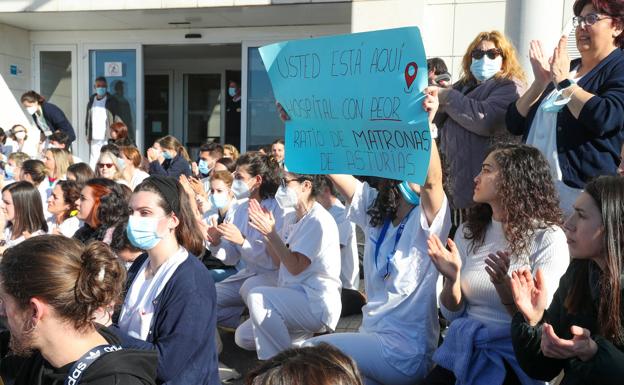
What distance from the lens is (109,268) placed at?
2275 mm

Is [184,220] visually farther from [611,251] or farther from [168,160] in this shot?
[168,160]

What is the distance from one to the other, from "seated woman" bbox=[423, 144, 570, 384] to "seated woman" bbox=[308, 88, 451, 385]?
15cm

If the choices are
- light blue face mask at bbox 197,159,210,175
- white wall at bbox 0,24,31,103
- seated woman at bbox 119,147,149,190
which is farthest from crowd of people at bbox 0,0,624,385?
white wall at bbox 0,24,31,103

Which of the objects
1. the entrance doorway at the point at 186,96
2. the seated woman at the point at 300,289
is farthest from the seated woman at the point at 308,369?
the entrance doorway at the point at 186,96

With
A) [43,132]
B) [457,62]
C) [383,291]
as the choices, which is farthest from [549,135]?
[43,132]

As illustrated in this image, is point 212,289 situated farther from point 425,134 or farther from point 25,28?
point 25,28

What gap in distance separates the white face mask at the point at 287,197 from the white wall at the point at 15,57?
9427 millimetres

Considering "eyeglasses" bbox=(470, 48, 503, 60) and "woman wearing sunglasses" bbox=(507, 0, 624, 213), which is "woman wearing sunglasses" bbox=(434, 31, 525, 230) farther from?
"woman wearing sunglasses" bbox=(507, 0, 624, 213)

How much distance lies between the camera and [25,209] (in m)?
5.09

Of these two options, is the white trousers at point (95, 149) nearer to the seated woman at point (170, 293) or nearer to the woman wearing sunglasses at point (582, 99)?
the seated woman at point (170, 293)

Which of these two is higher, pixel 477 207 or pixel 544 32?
pixel 544 32

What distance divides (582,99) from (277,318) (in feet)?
7.31

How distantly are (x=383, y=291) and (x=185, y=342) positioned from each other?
110cm

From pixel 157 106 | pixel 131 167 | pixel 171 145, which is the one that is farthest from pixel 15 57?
pixel 131 167
